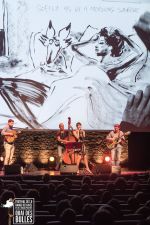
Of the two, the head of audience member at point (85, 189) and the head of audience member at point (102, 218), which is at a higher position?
the head of audience member at point (85, 189)

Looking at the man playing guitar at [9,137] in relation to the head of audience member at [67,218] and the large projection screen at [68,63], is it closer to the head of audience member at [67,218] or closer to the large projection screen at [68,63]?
the large projection screen at [68,63]

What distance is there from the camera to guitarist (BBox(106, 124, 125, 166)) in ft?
44.8

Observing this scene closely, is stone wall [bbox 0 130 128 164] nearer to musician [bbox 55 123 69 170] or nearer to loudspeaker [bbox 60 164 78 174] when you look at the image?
musician [bbox 55 123 69 170]

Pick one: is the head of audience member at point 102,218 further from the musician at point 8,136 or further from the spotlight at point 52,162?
the spotlight at point 52,162

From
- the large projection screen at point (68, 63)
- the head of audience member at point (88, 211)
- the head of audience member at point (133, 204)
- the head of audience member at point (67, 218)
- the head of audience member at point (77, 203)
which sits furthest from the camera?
the large projection screen at point (68, 63)

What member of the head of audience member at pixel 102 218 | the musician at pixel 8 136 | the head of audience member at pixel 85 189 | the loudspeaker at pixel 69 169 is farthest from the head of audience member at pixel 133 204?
the musician at pixel 8 136

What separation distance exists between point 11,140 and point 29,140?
1821 mm

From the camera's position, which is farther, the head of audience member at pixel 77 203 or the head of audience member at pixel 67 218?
the head of audience member at pixel 77 203

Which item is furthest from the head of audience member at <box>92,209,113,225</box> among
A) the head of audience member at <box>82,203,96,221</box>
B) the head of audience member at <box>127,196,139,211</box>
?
the head of audience member at <box>127,196,139,211</box>

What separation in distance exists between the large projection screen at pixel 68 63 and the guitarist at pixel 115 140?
1.95 ft

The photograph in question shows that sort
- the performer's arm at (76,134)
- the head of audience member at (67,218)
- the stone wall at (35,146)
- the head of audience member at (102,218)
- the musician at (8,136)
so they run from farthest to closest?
1. the stone wall at (35,146)
2. the performer's arm at (76,134)
3. the musician at (8,136)
4. the head of audience member at (67,218)
5. the head of audience member at (102,218)

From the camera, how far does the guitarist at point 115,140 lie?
13664 millimetres

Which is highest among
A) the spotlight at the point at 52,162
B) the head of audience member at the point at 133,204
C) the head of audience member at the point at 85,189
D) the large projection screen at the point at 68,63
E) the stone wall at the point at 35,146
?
the large projection screen at the point at 68,63

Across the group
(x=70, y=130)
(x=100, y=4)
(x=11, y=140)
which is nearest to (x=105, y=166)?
(x=70, y=130)
